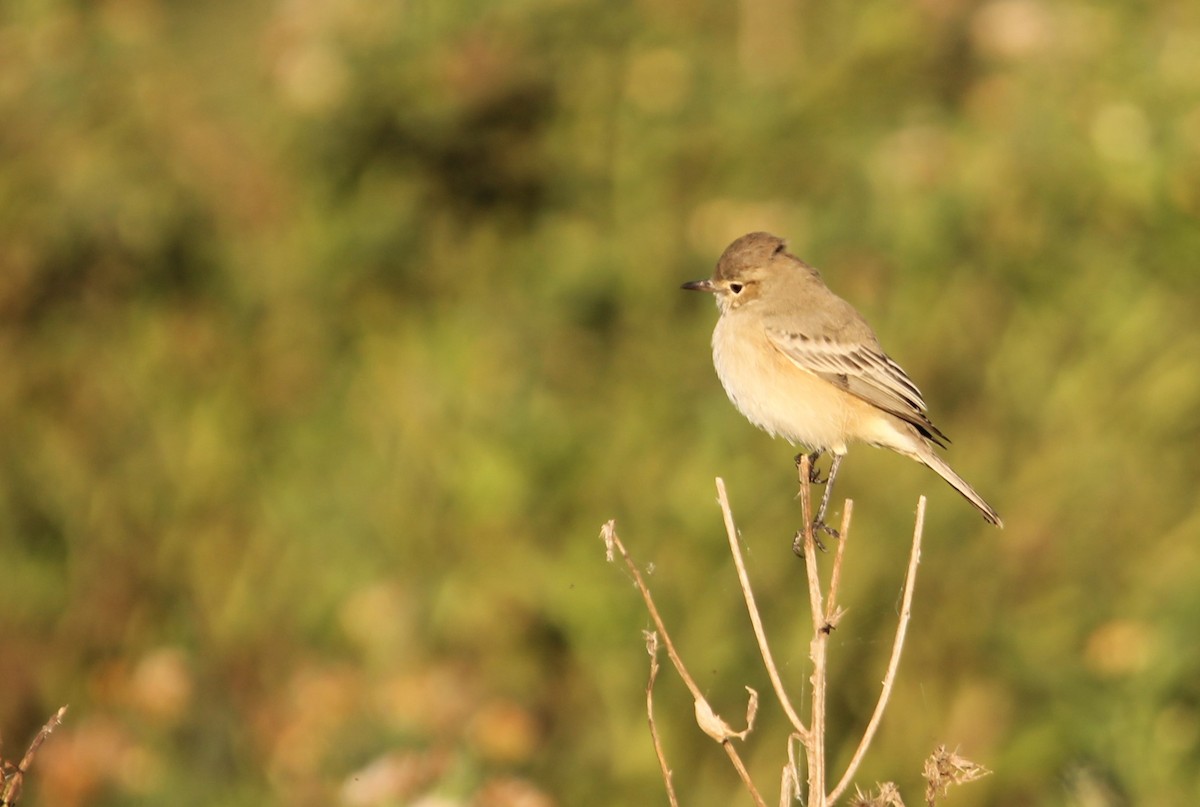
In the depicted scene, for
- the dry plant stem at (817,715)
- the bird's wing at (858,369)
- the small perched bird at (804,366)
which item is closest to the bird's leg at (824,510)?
the small perched bird at (804,366)

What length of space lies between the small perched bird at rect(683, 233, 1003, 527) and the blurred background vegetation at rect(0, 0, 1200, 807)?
0.83 meters

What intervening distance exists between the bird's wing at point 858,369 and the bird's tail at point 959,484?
2.1 inches

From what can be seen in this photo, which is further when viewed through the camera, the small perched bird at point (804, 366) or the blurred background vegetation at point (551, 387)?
the blurred background vegetation at point (551, 387)

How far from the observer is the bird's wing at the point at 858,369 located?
4355 millimetres

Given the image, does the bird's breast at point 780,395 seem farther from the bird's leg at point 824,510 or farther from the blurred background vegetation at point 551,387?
the blurred background vegetation at point 551,387

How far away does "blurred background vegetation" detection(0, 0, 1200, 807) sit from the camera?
15.6ft

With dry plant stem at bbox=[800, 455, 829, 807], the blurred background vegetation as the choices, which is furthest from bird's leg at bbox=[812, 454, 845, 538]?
dry plant stem at bbox=[800, 455, 829, 807]

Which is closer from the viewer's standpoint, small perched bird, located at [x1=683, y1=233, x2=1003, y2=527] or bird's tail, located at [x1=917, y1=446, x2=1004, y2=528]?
bird's tail, located at [x1=917, y1=446, x2=1004, y2=528]

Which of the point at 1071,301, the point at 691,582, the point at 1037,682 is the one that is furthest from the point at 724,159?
the point at 1037,682

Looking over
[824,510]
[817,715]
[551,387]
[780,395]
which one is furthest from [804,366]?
[817,715]

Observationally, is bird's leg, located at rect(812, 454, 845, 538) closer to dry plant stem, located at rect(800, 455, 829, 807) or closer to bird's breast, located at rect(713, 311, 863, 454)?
bird's breast, located at rect(713, 311, 863, 454)

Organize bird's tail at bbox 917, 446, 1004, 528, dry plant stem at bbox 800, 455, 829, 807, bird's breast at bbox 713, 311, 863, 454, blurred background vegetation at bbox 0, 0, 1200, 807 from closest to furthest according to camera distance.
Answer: dry plant stem at bbox 800, 455, 829, 807 < bird's tail at bbox 917, 446, 1004, 528 < bird's breast at bbox 713, 311, 863, 454 < blurred background vegetation at bbox 0, 0, 1200, 807

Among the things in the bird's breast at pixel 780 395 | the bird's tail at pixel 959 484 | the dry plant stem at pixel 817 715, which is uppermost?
the bird's breast at pixel 780 395

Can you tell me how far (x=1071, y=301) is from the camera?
6215 mm
